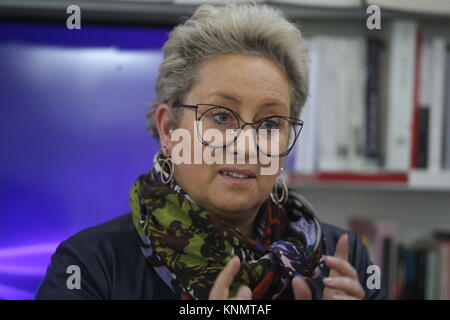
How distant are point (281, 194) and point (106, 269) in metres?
0.36

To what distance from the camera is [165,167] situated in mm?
893

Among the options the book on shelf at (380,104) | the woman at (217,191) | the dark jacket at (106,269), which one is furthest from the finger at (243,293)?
the book on shelf at (380,104)

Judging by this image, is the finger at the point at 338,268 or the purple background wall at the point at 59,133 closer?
the finger at the point at 338,268

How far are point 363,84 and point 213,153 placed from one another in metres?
0.52

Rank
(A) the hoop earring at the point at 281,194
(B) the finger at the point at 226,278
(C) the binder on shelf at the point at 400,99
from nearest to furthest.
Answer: (B) the finger at the point at 226,278, (A) the hoop earring at the point at 281,194, (C) the binder on shelf at the point at 400,99

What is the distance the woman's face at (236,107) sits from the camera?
0.81 meters

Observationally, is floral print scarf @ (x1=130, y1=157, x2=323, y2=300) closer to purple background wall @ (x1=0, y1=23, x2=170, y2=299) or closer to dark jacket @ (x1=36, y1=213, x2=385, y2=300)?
dark jacket @ (x1=36, y1=213, x2=385, y2=300)

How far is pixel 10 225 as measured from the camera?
965 mm

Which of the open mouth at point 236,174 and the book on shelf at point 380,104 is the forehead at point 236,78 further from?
the book on shelf at point 380,104

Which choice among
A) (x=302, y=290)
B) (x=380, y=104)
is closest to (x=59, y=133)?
(x=302, y=290)

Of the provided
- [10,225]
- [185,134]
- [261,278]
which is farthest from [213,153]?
[10,225]

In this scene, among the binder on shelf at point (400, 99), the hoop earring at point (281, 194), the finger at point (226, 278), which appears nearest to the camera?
the finger at point (226, 278)

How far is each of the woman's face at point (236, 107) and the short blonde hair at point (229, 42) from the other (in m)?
0.02

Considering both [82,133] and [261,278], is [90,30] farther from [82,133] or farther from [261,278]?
[261,278]
